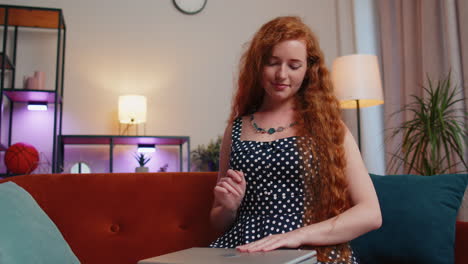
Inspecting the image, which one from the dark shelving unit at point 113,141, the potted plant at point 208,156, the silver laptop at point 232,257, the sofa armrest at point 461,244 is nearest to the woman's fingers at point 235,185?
the silver laptop at point 232,257

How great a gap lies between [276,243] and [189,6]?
4010 millimetres

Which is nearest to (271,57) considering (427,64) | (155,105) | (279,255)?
(279,255)

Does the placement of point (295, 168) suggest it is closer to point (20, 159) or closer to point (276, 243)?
point (276, 243)

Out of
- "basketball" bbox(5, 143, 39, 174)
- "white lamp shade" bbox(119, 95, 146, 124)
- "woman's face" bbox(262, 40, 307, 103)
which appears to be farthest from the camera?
"white lamp shade" bbox(119, 95, 146, 124)

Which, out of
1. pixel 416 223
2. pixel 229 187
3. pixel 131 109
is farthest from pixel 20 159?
pixel 416 223

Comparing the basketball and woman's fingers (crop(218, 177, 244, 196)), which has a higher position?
the basketball

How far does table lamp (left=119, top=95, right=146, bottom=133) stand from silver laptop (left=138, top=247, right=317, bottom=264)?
3.33 meters

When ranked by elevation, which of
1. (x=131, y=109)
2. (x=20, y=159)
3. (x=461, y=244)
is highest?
(x=131, y=109)

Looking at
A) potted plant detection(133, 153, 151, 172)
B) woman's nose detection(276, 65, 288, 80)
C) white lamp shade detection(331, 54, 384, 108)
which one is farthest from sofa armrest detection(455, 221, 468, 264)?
potted plant detection(133, 153, 151, 172)

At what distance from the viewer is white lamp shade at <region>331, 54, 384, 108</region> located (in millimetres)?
3287

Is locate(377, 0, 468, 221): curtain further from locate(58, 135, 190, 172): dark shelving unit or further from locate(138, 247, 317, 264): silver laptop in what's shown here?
locate(138, 247, 317, 264): silver laptop

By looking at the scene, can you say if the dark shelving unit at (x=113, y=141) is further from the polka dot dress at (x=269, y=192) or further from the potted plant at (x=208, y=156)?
the polka dot dress at (x=269, y=192)

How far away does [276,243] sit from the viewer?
1.10 metres

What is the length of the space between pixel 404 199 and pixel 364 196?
0.41 metres
